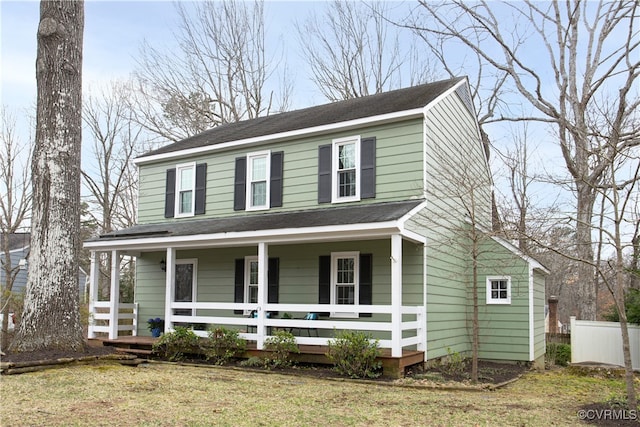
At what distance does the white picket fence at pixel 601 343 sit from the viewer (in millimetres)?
13180

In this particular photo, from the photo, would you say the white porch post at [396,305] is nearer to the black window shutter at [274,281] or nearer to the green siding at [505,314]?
the green siding at [505,314]

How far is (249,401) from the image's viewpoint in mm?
7703

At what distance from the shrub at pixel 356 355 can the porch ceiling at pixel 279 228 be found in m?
1.94

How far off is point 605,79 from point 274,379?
15.2 metres

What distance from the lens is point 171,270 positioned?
512 inches

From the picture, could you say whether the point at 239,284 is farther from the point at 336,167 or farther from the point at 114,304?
the point at 336,167

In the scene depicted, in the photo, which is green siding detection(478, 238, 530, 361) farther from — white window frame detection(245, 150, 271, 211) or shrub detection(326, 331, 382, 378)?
white window frame detection(245, 150, 271, 211)

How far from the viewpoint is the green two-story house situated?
11586 millimetres

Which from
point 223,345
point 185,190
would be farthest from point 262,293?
point 185,190

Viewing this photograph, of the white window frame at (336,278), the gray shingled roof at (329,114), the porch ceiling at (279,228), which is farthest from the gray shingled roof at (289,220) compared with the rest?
the gray shingled roof at (329,114)

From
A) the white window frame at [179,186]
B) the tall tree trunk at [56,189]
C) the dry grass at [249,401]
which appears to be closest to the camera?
the dry grass at [249,401]

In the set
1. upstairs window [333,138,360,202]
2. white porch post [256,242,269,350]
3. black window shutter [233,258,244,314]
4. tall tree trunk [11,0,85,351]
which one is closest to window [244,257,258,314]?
black window shutter [233,258,244,314]

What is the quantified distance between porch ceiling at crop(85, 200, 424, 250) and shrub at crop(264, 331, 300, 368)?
1.93m

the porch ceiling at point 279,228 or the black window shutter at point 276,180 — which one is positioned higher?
Result: the black window shutter at point 276,180
